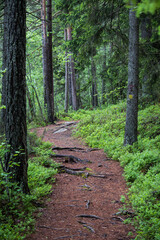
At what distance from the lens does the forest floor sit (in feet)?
11.8

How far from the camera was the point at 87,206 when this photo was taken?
4.71 meters

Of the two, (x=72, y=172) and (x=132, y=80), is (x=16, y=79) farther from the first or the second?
(x=132, y=80)

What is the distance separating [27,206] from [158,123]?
24.3 feet

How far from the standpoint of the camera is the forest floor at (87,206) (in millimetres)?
3609

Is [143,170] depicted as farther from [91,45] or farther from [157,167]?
[91,45]

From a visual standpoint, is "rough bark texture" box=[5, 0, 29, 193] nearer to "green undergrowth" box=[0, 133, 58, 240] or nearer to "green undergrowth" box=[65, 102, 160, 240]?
"green undergrowth" box=[0, 133, 58, 240]

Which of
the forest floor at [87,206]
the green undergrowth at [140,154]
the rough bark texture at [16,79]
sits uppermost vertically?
the rough bark texture at [16,79]

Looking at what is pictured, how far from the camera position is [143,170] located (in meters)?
6.16

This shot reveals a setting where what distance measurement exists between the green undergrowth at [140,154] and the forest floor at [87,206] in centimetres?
32

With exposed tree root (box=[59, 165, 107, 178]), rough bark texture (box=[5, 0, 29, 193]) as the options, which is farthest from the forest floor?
rough bark texture (box=[5, 0, 29, 193])

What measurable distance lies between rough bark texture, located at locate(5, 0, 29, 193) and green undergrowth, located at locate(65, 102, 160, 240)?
106 inches

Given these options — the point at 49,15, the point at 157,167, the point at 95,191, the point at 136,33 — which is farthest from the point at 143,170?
the point at 49,15

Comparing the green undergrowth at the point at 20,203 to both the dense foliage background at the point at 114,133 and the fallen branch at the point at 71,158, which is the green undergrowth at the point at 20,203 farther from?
the fallen branch at the point at 71,158

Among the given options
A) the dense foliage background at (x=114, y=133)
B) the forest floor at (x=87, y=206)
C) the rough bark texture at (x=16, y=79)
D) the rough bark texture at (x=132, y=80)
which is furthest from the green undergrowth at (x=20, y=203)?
the rough bark texture at (x=132, y=80)
